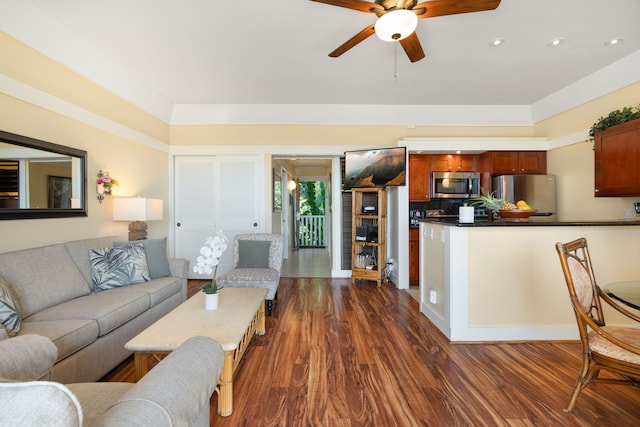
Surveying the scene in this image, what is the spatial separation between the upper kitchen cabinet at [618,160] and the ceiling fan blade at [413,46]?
237 cm

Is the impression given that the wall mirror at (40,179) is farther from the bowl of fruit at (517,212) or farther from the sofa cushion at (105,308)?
the bowl of fruit at (517,212)

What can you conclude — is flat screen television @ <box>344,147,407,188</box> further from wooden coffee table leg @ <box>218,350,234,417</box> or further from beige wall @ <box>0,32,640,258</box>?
wooden coffee table leg @ <box>218,350,234,417</box>

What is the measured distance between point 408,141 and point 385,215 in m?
1.22

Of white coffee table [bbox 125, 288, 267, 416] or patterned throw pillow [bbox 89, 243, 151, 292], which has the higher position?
patterned throw pillow [bbox 89, 243, 151, 292]

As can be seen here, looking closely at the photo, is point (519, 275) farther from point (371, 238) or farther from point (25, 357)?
point (25, 357)

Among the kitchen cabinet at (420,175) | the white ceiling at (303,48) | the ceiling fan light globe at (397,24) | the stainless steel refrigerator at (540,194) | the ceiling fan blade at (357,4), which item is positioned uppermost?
the white ceiling at (303,48)

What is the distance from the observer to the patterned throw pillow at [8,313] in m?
1.59

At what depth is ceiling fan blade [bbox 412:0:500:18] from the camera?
5.88 feet

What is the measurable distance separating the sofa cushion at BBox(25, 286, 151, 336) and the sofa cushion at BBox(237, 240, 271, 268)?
123 centimetres

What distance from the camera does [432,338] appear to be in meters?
2.61

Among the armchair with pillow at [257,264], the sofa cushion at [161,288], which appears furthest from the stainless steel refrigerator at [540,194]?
the sofa cushion at [161,288]

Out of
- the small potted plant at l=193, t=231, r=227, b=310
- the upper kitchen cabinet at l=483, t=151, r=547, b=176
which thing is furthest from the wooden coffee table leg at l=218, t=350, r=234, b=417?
the upper kitchen cabinet at l=483, t=151, r=547, b=176

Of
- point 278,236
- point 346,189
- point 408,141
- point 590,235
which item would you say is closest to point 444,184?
point 408,141

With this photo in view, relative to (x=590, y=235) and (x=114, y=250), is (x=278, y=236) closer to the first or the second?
(x=114, y=250)
